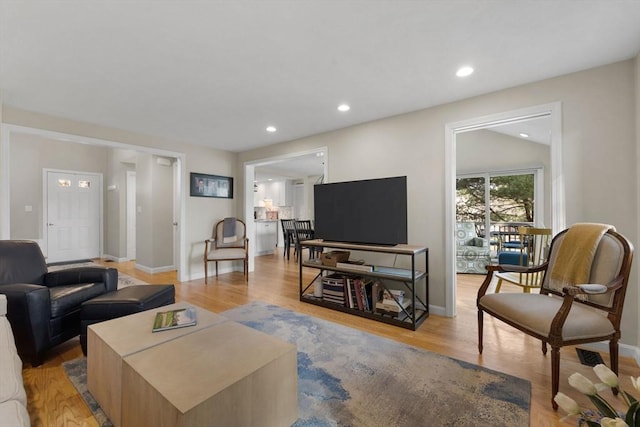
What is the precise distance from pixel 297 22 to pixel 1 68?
2.50 meters

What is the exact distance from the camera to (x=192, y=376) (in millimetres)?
1205

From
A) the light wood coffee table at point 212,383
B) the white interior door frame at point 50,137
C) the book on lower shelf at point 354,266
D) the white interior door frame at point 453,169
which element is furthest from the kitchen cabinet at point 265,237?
the light wood coffee table at point 212,383

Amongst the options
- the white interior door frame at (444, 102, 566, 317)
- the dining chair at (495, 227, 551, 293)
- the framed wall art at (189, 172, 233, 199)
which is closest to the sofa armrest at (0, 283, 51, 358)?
the framed wall art at (189, 172, 233, 199)

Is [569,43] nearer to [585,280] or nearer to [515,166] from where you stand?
[585,280]

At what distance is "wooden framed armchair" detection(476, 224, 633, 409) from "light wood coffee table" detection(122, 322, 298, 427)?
1.50 m

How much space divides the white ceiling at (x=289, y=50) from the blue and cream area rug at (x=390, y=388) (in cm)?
230

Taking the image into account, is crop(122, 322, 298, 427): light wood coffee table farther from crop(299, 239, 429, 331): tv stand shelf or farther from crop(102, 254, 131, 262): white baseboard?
crop(102, 254, 131, 262): white baseboard

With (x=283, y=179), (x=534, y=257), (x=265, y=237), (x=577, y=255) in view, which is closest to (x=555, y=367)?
(x=577, y=255)

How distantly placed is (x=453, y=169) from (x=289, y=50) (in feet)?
6.58

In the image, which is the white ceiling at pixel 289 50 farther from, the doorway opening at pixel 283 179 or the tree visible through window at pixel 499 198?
the tree visible through window at pixel 499 198

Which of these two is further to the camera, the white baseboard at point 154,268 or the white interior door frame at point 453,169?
the white baseboard at point 154,268

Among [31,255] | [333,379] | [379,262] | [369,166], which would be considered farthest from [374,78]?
[31,255]

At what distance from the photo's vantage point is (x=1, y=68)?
2.24m

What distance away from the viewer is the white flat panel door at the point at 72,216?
5.90m
